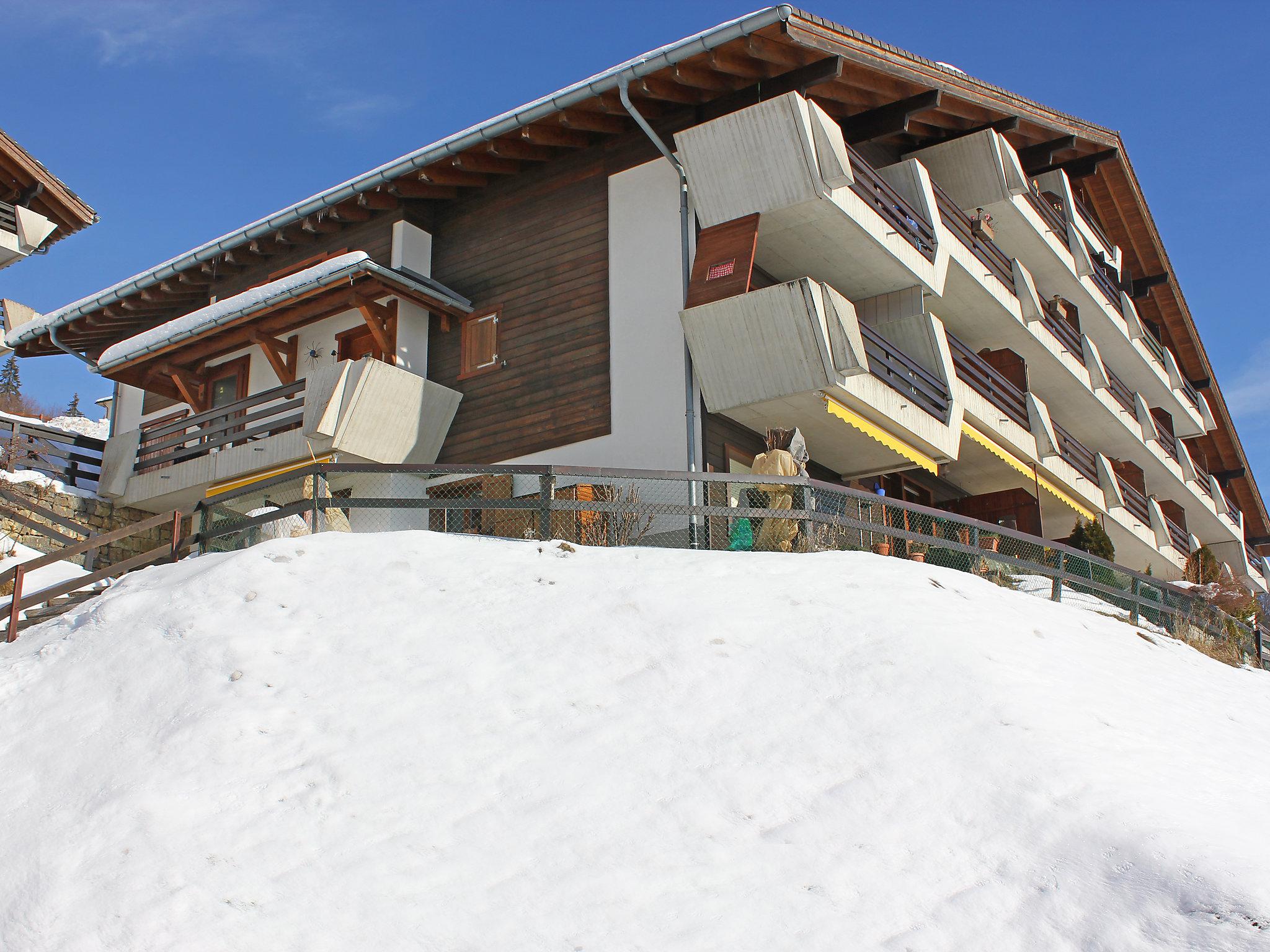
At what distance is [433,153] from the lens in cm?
1845

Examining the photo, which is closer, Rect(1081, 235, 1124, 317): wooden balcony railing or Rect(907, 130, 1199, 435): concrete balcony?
Rect(907, 130, 1199, 435): concrete balcony

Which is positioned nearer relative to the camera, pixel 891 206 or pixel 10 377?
pixel 891 206

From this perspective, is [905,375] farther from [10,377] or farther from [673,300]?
[10,377]

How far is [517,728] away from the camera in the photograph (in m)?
8.70

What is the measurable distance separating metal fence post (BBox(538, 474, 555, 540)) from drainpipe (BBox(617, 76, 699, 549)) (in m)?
2.67

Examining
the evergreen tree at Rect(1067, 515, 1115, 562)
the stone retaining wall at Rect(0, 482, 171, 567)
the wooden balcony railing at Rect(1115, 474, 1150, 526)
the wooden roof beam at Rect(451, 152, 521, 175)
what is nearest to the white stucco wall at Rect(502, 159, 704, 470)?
the wooden roof beam at Rect(451, 152, 521, 175)

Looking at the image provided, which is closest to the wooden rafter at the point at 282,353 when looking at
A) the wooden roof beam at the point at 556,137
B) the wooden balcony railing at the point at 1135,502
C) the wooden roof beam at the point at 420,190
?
the wooden roof beam at the point at 420,190

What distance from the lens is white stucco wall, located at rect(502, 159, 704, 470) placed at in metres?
16.2

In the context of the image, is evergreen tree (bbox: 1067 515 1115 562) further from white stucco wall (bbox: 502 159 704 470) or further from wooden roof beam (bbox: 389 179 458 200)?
wooden roof beam (bbox: 389 179 458 200)

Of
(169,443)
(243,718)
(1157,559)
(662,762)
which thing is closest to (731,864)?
(662,762)

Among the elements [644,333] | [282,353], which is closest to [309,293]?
[282,353]

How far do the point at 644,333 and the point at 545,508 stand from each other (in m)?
4.79

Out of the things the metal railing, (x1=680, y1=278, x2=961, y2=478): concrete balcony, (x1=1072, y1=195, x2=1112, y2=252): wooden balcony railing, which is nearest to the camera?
(x1=680, y1=278, x2=961, y2=478): concrete balcony

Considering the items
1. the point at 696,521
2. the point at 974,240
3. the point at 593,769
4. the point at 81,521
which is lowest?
the point at 593,769
